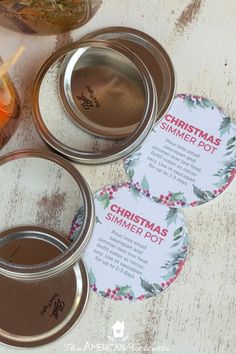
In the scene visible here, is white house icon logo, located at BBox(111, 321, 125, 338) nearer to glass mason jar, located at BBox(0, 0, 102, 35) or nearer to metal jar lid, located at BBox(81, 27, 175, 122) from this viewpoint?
metal jar lid, located at BBox(81, 27, 175, 122)

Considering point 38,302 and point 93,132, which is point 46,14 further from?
point 38,302

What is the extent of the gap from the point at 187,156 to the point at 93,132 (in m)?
0.13

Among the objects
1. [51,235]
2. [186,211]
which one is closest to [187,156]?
[186,211]

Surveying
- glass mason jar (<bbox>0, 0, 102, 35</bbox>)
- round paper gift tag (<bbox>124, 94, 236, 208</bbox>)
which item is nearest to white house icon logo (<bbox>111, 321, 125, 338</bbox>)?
round paper gift tag (<bbox>124, 94, 236, 208</bbox>)

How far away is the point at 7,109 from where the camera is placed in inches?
28.9

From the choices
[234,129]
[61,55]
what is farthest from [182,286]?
[61,55]

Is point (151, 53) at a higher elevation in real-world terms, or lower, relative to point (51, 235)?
higher

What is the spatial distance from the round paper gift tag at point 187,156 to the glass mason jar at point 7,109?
0.51 ft

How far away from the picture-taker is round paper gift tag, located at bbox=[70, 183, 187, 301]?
75 cm

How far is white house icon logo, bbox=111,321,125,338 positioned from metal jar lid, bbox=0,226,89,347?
0.16 ft

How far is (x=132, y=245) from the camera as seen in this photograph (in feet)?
2.47
